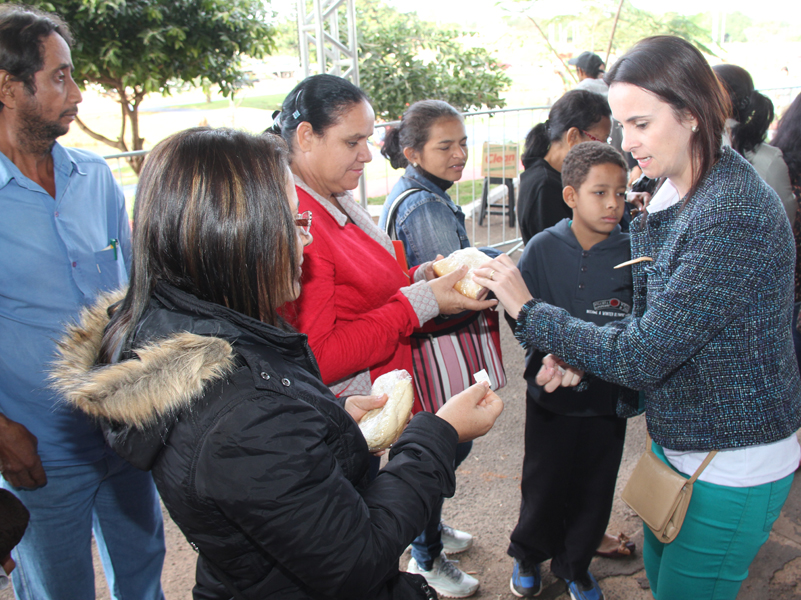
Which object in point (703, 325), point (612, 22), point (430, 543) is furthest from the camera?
point (612, 22)

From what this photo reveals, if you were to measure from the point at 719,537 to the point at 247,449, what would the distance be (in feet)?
4.70

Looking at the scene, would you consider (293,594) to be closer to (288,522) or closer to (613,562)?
(288,522)

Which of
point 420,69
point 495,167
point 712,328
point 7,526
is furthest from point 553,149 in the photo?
point 420,69

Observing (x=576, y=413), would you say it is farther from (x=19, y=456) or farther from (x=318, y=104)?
(x=19, y=456)

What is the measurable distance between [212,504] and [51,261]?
51.2 inches

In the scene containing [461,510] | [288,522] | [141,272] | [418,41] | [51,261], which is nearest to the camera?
[288,522]

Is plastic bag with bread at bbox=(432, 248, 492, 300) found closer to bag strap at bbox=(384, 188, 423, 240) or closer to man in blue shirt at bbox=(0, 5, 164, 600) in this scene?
bag strap at bbox=(384, 188, 423, 240)

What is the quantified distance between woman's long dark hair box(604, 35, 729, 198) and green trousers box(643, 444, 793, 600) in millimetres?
870

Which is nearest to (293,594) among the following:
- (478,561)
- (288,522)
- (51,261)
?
(288,522)

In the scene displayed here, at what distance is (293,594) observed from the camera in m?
1.12

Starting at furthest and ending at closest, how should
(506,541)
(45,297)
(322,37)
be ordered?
1. (322,37)
2. (506,541)
3. (45,297)

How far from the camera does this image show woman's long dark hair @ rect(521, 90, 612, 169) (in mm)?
3168

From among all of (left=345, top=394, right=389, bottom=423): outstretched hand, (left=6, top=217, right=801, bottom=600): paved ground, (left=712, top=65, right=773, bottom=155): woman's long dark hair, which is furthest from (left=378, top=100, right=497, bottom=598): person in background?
(left=712, top=65, right=773, bottom=155): woman's long dark hair

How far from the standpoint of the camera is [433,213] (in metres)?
2.60
